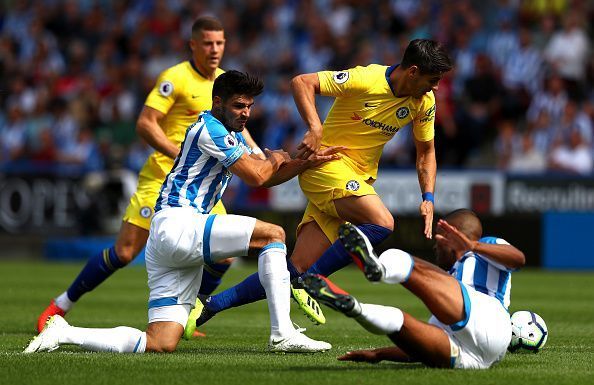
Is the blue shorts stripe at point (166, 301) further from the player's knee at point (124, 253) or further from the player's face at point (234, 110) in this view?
the player's knee at point (124, 253)

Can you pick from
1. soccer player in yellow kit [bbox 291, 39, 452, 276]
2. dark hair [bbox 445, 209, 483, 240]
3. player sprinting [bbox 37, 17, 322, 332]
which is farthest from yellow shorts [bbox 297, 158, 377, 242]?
dark hair [bbox 445, 209, 483, 240]

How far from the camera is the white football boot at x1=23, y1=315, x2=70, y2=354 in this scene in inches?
299

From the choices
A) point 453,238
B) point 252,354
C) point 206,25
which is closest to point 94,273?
point 206,25

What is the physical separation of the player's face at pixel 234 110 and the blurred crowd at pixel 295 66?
39.0ft

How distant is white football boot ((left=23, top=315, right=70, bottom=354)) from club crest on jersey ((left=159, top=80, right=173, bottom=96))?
2833 mm

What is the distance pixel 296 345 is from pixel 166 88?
314 cm

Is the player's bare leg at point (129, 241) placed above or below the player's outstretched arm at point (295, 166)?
below

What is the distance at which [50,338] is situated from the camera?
7609 mm

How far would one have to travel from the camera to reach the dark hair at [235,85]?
7656 millimetres

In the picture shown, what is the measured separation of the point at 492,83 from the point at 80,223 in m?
7.70

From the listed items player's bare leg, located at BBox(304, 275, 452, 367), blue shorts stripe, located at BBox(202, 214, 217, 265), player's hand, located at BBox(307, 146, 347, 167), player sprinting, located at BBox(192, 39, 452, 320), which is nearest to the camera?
player's bare leg, located at BBox(304, 275, 452, 367)

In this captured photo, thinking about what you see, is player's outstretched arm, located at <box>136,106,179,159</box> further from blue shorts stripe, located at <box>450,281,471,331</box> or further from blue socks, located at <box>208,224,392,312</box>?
blue shorts stripe, located at <box>450,281,471,331</box>

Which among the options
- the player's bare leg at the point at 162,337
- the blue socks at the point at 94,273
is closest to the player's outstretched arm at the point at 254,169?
the player's bare leg at the point at 162,337

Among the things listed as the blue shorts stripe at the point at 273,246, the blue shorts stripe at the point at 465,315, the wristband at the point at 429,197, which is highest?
the wristband at the point at 429,197
